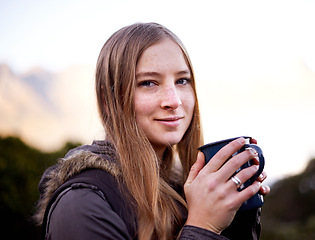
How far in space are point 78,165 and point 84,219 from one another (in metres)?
0.33

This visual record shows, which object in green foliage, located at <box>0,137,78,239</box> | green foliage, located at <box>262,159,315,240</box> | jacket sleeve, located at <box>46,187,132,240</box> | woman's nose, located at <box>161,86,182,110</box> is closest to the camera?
jacket sleeve, located at <box>46,187,132,240</box>

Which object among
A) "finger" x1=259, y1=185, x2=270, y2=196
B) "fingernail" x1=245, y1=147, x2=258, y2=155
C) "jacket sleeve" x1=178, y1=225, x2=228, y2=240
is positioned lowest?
"jacket sleeve" x1=178, y1=225, x2=228, y2=240

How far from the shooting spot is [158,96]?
203 centimetres

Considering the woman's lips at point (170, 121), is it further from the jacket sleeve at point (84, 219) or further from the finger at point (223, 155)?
the jacket sleeve at point (84, 219)

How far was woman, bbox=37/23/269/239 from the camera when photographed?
1.59 meters

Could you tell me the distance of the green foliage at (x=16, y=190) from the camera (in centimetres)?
977

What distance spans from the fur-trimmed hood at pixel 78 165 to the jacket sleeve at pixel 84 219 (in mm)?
161

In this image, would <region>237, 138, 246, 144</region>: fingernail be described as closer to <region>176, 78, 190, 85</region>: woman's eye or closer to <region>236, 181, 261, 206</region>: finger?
<region>236, 181, 261, 206</region>: finger

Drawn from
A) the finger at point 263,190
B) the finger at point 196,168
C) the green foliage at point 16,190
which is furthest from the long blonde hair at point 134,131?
the green foliage at point 16,190

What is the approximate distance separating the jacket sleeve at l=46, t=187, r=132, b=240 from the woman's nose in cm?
68

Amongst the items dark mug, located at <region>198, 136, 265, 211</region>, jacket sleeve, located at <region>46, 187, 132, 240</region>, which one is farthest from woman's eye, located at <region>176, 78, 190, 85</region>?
jacket sleeve, located at <region>46, 187, 132, 240</region>

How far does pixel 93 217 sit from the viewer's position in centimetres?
153

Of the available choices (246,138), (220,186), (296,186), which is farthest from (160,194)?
(296,186)

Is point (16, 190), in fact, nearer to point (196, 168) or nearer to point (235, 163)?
point (196, 168)
